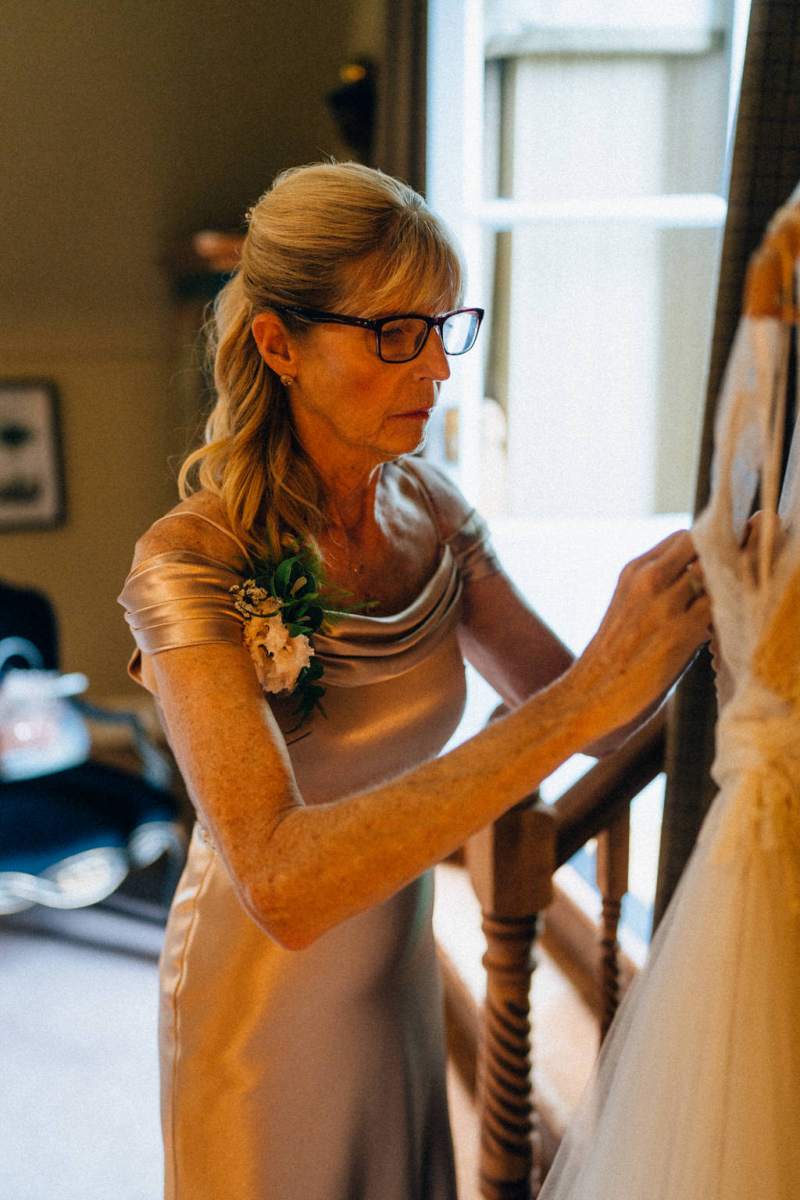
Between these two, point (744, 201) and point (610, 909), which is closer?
point (744, 201)

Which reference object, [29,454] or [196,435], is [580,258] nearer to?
[196,435]

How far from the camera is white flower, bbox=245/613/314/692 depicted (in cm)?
105

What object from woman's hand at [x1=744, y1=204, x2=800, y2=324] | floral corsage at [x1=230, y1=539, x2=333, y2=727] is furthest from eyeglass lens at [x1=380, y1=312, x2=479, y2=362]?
woman's hand at [x1=744, y1=204, x2=800, y2=324]

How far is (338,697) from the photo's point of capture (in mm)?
1198

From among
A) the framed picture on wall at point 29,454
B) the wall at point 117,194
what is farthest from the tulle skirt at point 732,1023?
the framed picture on wall at point 29,454

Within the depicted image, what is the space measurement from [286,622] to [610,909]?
2.85 ft

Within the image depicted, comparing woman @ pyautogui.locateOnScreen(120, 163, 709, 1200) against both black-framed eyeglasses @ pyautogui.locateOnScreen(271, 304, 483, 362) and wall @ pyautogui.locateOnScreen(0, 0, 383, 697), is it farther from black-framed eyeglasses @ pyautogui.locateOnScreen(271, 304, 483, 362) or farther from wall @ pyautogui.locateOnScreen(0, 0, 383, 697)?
wall @ pyautogui.locateOnScreen(0, 0, 383, 697)

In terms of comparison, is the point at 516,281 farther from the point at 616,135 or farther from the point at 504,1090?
the point at 504,1090

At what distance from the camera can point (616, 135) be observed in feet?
9.11

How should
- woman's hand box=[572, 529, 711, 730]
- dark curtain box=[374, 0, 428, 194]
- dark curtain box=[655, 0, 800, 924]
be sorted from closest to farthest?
woman's hand box=[572, 529, 711, 730] < dark curtain box=[655, 0, 800, 924] < dark curtain box=[374, 0, 428, 194]

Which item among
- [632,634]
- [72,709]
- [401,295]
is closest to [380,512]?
[401,295]

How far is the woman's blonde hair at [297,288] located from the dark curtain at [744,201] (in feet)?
1.57

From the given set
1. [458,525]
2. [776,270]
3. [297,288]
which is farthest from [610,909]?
[776,270]

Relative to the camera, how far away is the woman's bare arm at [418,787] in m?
0.86
